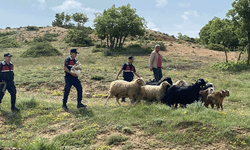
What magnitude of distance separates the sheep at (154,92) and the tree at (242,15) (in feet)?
55.5

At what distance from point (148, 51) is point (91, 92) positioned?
962 inches

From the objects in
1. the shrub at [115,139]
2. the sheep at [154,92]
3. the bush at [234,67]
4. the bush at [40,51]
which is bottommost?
the shrub at [115,139]

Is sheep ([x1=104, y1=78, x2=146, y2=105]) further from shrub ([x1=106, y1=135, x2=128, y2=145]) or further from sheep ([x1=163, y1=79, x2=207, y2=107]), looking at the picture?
shrub ([x1=106, y1=135, x2=128, y2=145])

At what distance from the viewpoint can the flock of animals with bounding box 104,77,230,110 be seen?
746 cm

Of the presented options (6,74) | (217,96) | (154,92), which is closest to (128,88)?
(154,92)

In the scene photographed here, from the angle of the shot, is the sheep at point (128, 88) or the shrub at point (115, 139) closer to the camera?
the shrub at point (115, 139)

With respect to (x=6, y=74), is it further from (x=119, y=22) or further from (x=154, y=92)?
(x=119, y=22)

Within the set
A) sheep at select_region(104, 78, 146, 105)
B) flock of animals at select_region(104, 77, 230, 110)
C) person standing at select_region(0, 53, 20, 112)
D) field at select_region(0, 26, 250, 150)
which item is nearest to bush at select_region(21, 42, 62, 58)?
field at select_region(0, 26, 250, 150)

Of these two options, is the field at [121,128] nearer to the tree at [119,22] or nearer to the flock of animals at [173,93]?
the flock of animals at [173,93]

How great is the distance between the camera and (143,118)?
6574mm

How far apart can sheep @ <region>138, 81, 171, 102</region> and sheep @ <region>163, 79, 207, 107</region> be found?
0.35 meters

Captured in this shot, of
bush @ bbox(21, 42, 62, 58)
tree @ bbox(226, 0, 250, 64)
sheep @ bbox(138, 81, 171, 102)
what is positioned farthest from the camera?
bush @ bbox(21, 42, 62, 58)

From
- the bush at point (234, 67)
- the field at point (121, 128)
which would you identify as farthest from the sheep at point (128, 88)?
the bush at point (234, 67)

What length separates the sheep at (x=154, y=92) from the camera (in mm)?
7950
